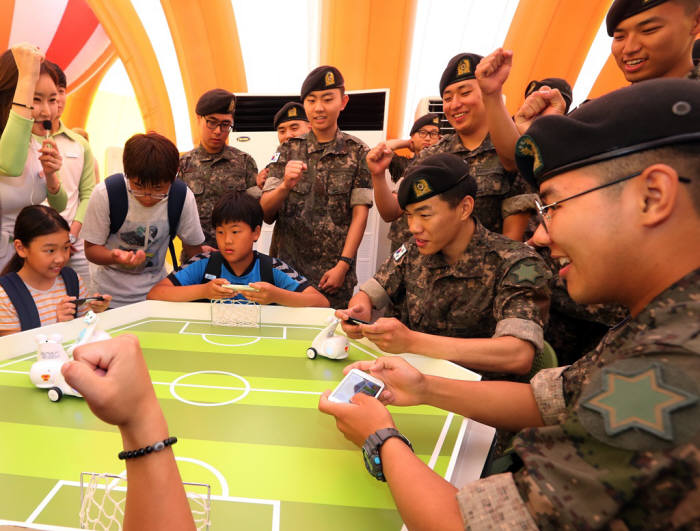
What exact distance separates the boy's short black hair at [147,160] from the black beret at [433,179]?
3.62 ft

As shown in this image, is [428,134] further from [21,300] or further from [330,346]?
[21,300]

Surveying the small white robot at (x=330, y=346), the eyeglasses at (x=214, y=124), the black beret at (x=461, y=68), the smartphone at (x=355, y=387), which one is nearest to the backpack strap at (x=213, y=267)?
the small white robot at (x=330, y=346)

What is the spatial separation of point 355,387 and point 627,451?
0.57m

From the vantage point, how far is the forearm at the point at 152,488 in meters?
0.56

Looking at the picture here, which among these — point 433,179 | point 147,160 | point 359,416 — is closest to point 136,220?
point 147,160

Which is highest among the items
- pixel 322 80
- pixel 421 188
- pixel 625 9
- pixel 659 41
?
pixel 625 9

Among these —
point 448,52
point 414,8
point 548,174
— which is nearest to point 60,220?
point 548,174

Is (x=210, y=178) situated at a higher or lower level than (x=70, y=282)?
higher

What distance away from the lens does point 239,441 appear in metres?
0.94

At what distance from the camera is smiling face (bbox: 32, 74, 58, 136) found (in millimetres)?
1998

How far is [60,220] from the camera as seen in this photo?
1.93 meters

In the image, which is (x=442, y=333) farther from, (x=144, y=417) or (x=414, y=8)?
(x=414, y=8)

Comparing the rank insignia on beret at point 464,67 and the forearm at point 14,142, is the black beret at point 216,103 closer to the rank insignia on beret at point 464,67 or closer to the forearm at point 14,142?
the forearm at point 14,142

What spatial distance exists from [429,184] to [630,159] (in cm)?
101
